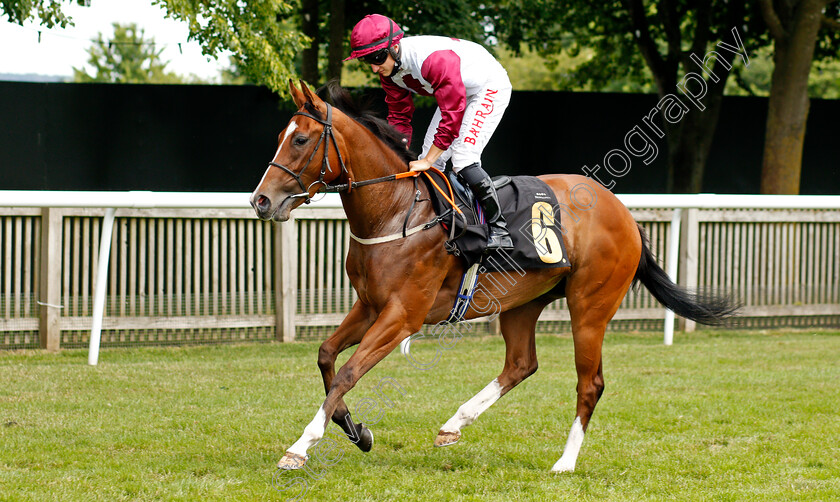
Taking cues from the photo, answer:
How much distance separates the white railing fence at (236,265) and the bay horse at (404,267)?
2967 millimetres

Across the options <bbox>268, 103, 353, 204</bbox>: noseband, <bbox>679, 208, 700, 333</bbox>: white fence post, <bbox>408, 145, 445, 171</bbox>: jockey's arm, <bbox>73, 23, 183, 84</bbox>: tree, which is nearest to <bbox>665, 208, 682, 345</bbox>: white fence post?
<bbox>679, 208, 700, 333</bbox>: white fence post

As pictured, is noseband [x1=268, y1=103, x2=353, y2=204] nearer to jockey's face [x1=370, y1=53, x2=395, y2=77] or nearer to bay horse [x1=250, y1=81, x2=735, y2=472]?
bay horse [x1=250, y1=81, x2=735, y2=472]

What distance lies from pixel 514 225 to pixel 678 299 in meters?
1.32

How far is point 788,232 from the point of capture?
886 cm

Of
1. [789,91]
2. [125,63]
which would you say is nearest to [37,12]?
[789,91]

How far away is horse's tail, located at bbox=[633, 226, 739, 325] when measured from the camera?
4926 millimetres

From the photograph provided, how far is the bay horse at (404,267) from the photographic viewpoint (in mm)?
3646

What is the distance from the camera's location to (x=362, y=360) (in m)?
3.68

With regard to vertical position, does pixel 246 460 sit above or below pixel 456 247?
below

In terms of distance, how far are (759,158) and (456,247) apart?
11.7m

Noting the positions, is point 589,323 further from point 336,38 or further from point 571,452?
point 336,38

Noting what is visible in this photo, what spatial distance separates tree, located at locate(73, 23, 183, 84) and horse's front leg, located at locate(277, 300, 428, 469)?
2794 cm

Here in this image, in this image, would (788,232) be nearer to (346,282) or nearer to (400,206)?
(346,282)

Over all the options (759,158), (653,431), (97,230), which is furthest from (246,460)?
(759,158)
